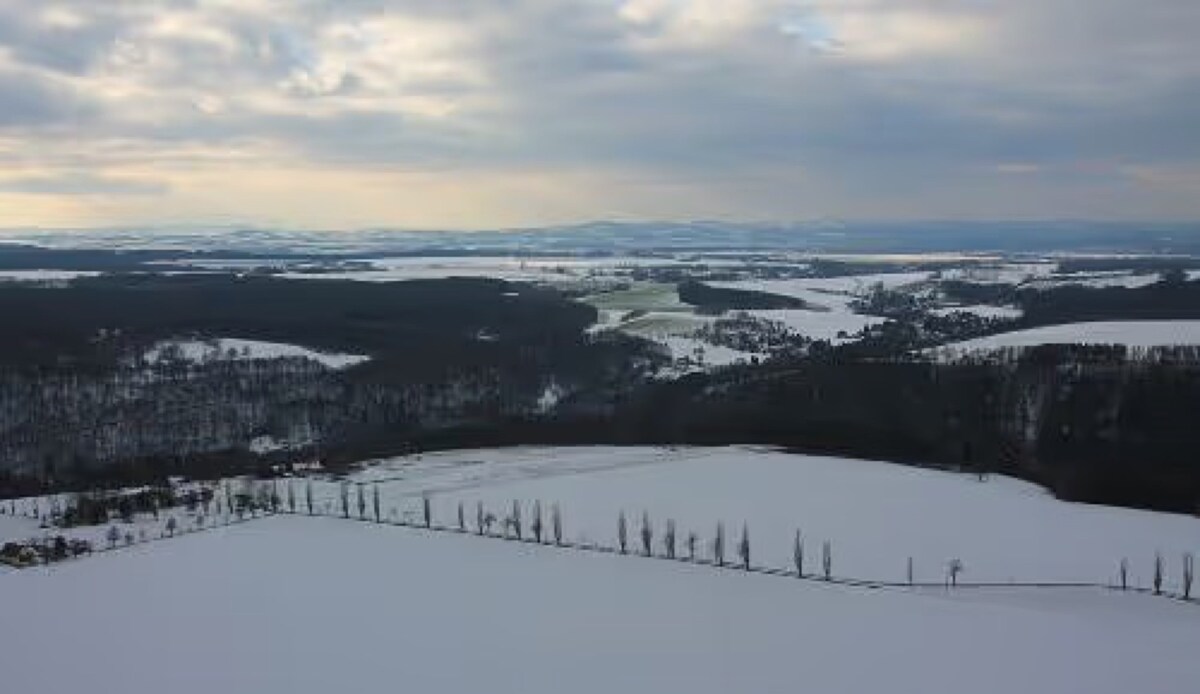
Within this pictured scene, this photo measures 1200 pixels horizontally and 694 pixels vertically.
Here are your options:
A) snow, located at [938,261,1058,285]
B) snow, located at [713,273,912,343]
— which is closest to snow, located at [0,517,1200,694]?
snow, located at [713,273,912,343]

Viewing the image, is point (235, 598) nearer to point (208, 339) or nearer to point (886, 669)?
point (886, 669)

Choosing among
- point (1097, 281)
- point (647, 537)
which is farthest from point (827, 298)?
point (647, 537)

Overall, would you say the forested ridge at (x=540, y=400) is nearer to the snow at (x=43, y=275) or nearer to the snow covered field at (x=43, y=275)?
the snow covered field at (x=43, y=275)

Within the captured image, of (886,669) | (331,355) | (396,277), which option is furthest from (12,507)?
(396,277)

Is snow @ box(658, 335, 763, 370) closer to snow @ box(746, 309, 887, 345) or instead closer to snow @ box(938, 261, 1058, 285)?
snow @ box(746, 309, 887, 345)

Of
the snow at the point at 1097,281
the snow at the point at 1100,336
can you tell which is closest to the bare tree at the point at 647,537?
the snow at the point at 1100,336

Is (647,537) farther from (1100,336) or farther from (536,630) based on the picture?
(1100,336)
